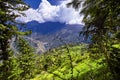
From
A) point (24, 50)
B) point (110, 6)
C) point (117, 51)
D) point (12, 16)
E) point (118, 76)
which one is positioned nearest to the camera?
point (118, 76)

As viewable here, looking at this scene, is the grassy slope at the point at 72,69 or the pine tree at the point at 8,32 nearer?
the grassy slope at the point at 72,69

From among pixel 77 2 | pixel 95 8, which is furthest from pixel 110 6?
pixel 77 2

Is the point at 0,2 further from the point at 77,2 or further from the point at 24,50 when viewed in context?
the point at 24,50

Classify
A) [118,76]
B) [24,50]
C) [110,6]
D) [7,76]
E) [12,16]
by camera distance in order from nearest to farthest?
[118,76], [110,6], [7,76], [12,16], [24,50]

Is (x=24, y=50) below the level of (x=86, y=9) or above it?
below

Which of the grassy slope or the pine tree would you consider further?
the pine tree

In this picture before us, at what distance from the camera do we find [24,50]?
6956 centimetres

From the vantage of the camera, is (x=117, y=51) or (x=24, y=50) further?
(x=24, y=50)

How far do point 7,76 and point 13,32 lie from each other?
11.7ft

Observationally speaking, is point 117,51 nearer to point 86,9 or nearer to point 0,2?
point 86,9

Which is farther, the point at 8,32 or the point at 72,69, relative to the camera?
the point at 8,32

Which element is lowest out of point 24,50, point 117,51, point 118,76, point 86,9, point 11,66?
point 24,50

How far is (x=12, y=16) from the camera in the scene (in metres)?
23.0

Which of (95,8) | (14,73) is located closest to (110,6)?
(95,8)
